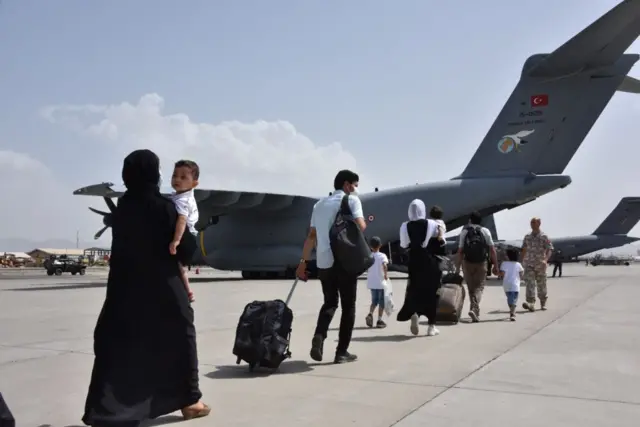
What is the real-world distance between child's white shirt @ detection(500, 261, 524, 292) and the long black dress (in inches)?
104

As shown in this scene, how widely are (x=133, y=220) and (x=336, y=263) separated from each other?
225 centimetres

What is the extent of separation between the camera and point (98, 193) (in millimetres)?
20672

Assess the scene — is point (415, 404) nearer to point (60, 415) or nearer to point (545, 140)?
point (60, 415)

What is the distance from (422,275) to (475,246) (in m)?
1.93

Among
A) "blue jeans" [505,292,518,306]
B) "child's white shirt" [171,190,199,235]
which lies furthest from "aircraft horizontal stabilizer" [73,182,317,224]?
"child's white shirt" [171,190,199,235]

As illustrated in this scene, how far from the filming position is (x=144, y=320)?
3.40 metres

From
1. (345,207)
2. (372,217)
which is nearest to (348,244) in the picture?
(345,207)

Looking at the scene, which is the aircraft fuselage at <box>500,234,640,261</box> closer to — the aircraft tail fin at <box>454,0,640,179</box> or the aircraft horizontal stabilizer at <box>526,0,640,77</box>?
the aircraft tail fin at <box>454,0,640,179</box>

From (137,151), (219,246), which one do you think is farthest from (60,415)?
(219,246)

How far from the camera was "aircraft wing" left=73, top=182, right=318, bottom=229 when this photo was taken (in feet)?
68.5

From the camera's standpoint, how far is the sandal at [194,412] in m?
3.66

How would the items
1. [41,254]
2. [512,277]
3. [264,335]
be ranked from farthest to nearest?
[41,254], [512,277], [264,335]

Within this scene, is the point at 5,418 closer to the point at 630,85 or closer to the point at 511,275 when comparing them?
the point at 511,275

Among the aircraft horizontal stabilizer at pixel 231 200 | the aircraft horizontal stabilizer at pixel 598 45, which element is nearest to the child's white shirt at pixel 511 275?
the aircraft horizontal stabilizer at pixel 598 45
